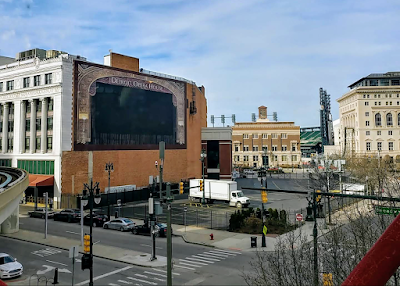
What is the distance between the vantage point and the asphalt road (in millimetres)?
19875

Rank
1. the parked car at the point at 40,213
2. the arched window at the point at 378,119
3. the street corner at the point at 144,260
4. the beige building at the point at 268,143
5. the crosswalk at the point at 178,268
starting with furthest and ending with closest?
the beige building at the point at 268,143
the arched window at the point at 378,119
the parked car at the point at 40,213
the street corner at the point at 144,260
the crosswalk at the point at 178,268

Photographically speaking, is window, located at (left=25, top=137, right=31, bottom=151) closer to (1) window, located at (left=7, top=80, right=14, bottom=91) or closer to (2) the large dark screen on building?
Result: (1) window, located at (left=7, top=80, right=14, bottom=91)

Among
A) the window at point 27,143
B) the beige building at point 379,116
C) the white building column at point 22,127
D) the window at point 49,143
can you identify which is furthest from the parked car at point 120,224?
the beige building at point 379,116

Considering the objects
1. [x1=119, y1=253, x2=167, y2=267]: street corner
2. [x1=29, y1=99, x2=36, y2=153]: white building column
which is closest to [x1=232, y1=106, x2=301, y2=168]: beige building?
[x1=29, y1=99, x2=36, y2=153]: white building column

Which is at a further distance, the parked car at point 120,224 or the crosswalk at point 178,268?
the parked car at point 120,224

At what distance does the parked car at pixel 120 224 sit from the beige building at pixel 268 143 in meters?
96.8

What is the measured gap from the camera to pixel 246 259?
24219 mm

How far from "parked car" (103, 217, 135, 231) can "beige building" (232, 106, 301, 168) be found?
317 ft

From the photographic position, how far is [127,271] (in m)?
21.9

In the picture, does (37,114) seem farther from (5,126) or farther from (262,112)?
(262,112)

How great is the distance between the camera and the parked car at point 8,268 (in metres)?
20.4

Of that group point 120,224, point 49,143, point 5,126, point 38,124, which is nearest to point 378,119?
point 49,143

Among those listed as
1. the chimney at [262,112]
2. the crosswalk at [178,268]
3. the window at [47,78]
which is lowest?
the crosswalk at [178,268]

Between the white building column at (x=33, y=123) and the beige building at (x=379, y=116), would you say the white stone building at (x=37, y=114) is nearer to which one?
the white building column at (x=33, y=123)
